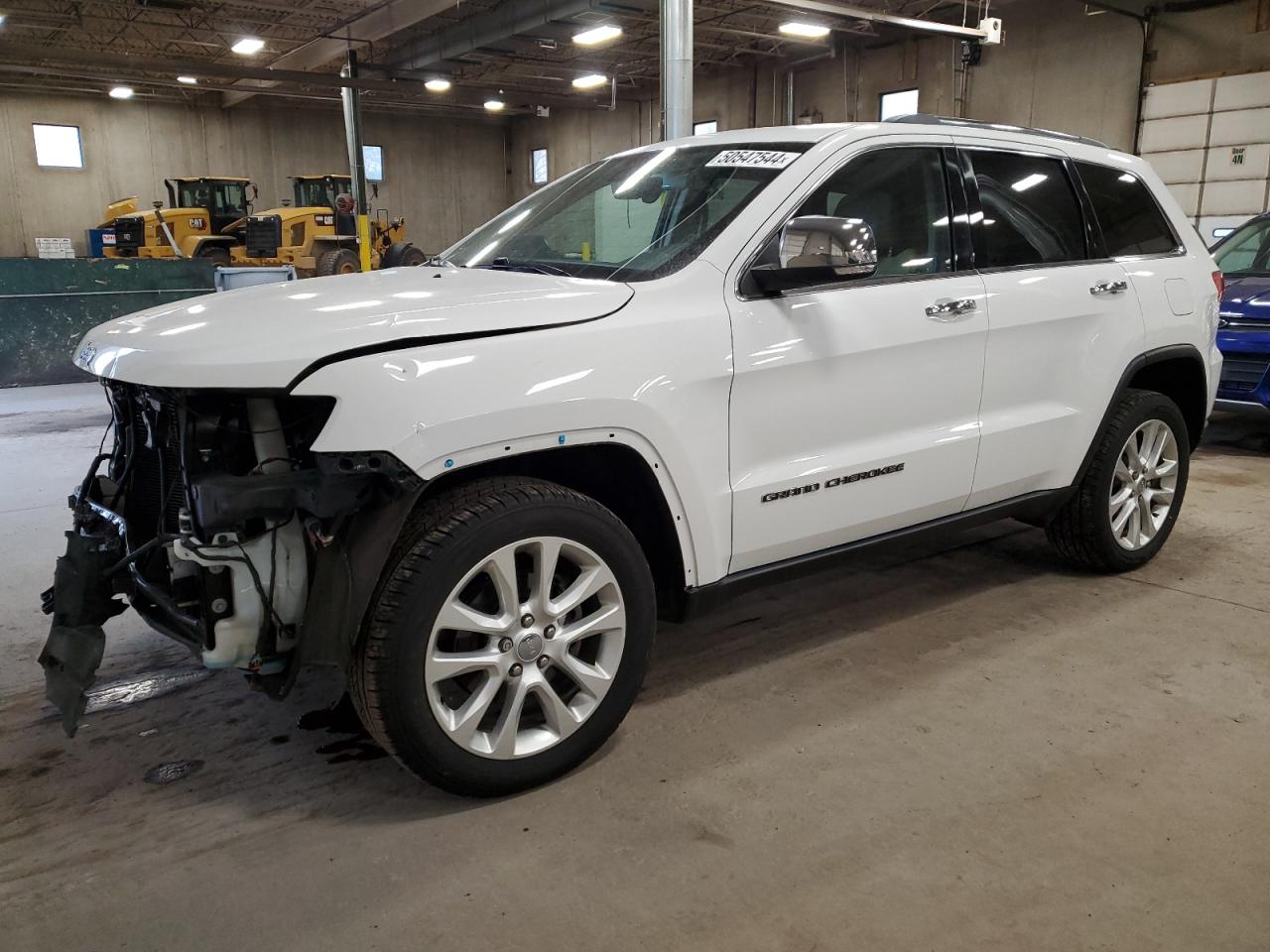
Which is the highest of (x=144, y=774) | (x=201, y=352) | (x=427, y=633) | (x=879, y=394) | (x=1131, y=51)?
(x=1131, y=51)

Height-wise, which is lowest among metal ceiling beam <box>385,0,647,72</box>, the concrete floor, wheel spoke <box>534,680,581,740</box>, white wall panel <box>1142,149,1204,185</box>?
the concrete floor

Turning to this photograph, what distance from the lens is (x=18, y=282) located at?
35.9 ft

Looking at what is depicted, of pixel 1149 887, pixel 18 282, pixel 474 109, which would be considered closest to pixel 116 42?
pixel 474 109

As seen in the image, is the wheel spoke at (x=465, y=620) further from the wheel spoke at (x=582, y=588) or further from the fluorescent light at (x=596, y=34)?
the fluorescent light at (x=596, y=34)

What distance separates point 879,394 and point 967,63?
16.1 metres

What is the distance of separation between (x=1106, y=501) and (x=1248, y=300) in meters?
4.27

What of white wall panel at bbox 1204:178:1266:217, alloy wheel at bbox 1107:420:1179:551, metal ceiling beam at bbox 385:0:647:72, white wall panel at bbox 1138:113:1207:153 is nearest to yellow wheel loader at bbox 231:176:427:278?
metal ceiling beam at bbox 385:0:647:72

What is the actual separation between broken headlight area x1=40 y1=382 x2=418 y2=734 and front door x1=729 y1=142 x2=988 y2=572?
1057 millimetres

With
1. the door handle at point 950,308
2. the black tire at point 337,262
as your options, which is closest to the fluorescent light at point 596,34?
the black tire at point 337,262

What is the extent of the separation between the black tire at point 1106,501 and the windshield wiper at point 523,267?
90.4 inches

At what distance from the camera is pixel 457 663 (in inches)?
92.7

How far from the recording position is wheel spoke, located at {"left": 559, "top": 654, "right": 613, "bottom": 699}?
8.25 ft

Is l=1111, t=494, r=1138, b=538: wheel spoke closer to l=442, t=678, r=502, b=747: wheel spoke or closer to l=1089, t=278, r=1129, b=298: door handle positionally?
l=1089, t=278, r=1129, b=298: door handle

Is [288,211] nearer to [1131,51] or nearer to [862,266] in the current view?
[1131,51]
